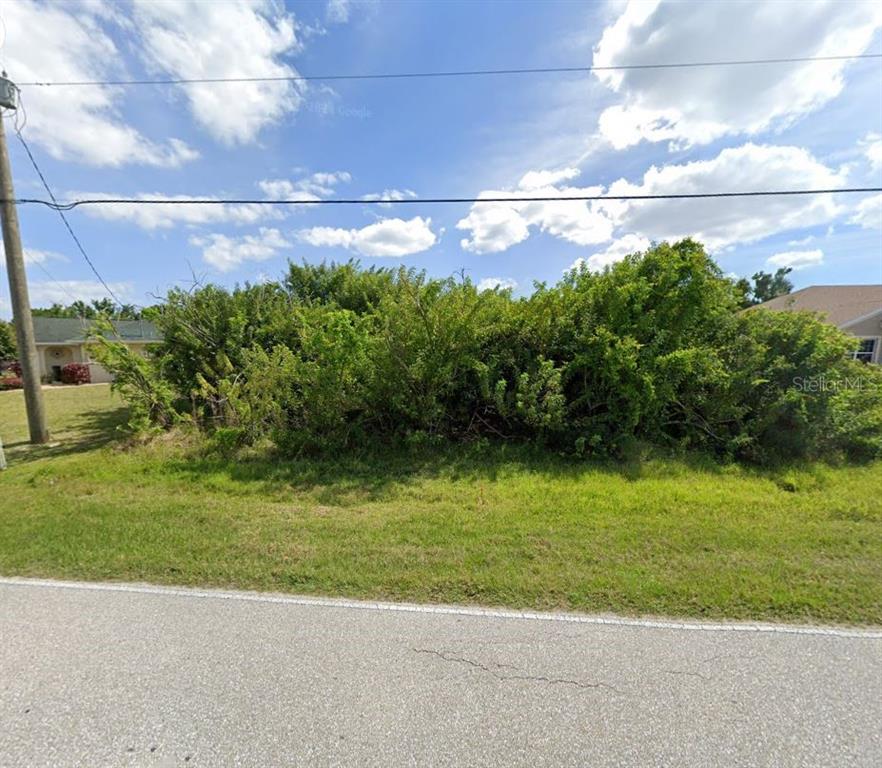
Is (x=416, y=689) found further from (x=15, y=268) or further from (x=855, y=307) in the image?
(x=855, y=307)

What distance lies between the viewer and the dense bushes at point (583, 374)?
643cm

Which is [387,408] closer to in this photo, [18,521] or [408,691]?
[18,521]

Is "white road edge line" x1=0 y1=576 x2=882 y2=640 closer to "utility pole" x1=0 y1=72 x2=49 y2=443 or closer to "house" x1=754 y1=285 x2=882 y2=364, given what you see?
"utility pole" x1=0 y1=72 x2=49 y2=443

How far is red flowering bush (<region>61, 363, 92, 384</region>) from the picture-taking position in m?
25.0

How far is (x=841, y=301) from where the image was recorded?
2328 centimetres

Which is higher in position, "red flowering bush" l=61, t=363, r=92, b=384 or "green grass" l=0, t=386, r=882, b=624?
"red flowering bush" l=61, t=363, r=92, b=384

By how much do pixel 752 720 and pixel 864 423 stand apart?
6.59m

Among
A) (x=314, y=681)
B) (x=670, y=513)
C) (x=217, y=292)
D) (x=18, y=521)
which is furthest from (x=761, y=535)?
(x=217, y=292)

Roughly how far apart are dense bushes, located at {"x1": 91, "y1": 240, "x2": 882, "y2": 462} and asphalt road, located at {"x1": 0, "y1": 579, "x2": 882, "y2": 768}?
4.00 m

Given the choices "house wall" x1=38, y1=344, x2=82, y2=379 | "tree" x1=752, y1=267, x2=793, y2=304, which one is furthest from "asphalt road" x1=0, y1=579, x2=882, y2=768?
"tree" x1=752, y1=267, x2=793, y2=304

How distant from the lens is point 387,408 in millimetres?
7125

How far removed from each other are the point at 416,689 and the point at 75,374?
31406 millimetres

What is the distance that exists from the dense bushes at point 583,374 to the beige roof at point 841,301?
17446 millimetres

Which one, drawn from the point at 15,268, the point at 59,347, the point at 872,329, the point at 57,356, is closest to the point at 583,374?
the point at 15,268
